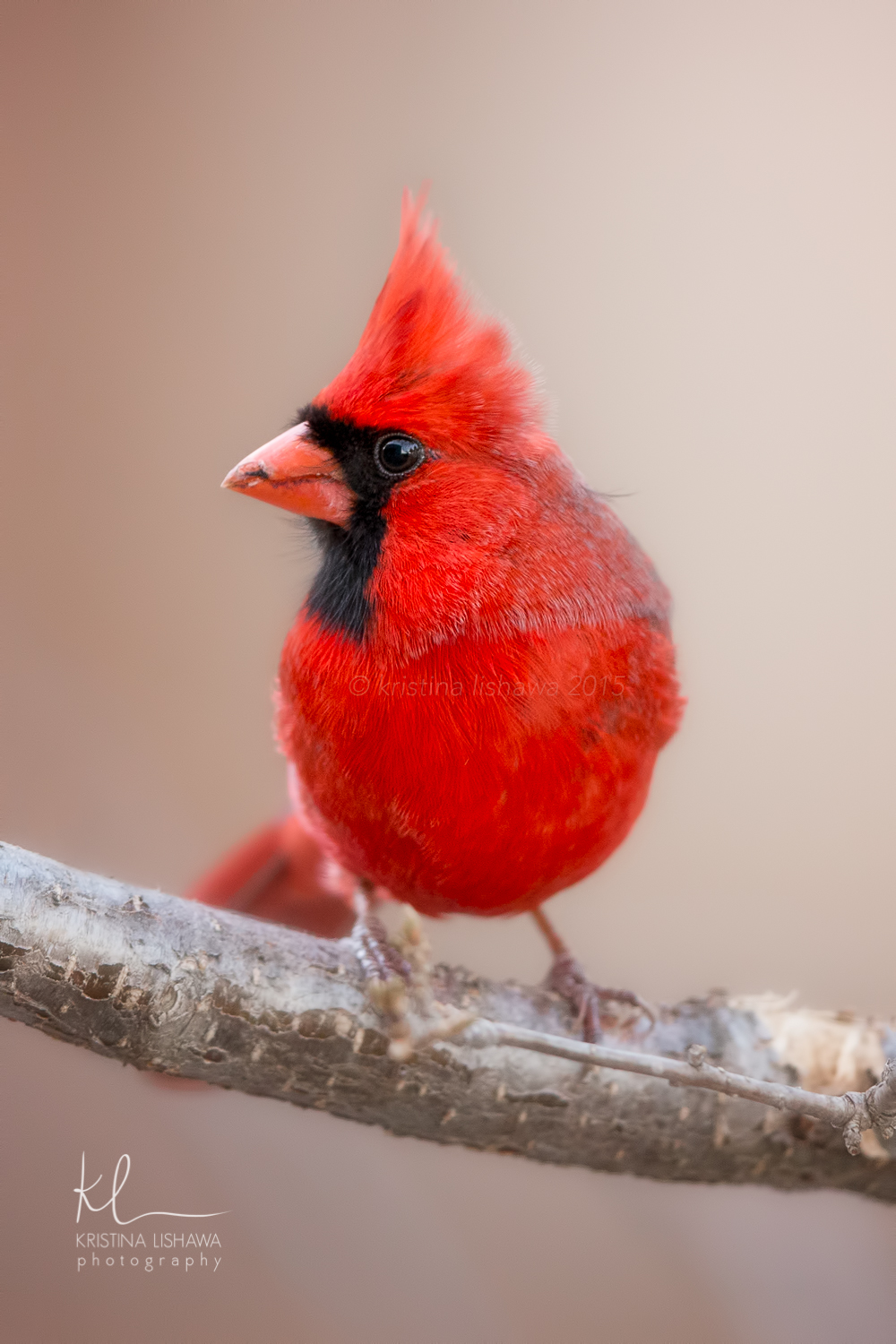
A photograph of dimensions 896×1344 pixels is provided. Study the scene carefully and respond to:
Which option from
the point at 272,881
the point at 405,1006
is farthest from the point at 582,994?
the point at 405,1006

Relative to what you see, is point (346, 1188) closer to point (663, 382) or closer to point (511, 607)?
point (511, 607)

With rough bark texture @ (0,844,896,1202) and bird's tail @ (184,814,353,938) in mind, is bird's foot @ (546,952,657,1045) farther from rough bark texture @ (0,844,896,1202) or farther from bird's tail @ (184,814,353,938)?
bird's tail @ (184,814,353,938)

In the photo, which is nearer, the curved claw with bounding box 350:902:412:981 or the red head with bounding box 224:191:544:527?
the red head with bounding box 224:191:544:527

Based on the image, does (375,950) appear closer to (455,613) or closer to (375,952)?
(375,952)

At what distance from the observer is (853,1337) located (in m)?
2.19

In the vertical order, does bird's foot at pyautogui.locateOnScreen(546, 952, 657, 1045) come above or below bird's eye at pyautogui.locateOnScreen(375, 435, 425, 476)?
below

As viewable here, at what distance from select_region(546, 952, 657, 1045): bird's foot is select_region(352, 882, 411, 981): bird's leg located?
34 centimetres

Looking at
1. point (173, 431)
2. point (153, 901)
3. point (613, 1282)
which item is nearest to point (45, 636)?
point (173, 431)

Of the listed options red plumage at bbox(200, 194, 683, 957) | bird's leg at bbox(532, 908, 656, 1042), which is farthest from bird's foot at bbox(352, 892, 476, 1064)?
bird's leg at bbox(532, 908, 656, 1042)

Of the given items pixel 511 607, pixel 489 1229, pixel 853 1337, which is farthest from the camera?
pixel 489 1229

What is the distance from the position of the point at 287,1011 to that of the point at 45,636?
4.85 ft

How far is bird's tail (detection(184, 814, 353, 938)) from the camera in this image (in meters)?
2.17
